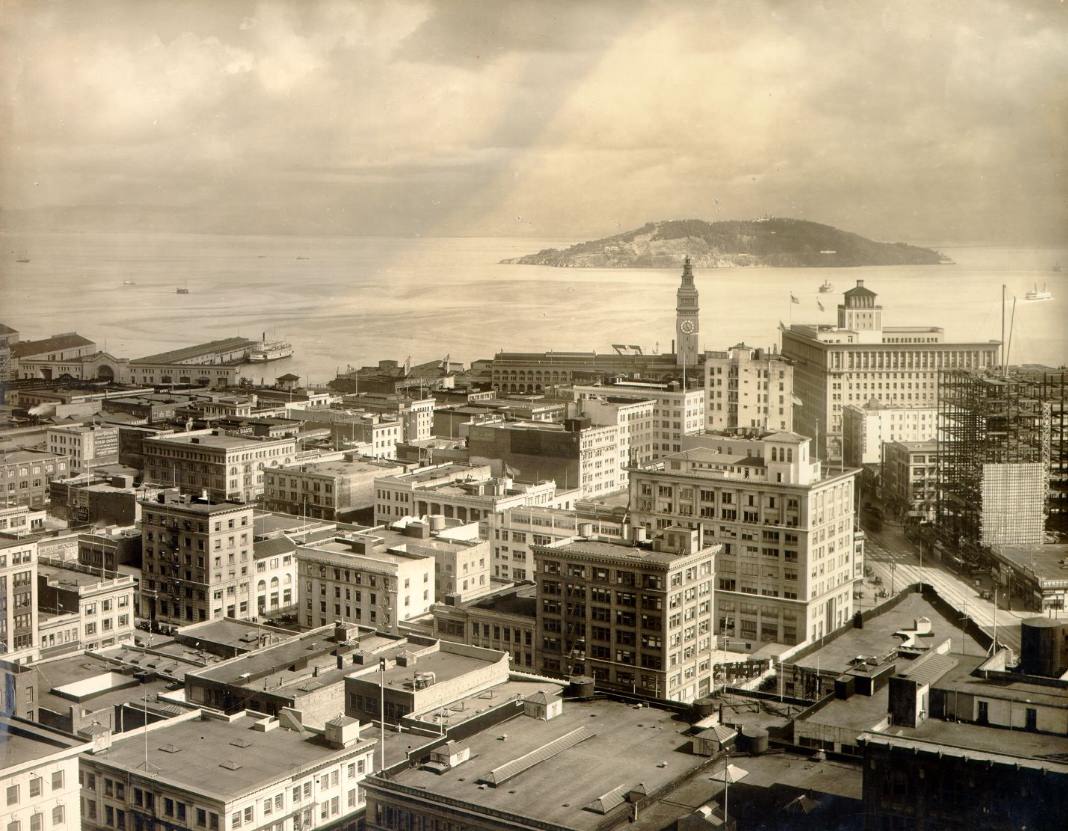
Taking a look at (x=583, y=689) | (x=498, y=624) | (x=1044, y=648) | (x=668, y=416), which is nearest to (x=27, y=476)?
(x=498, y=624)

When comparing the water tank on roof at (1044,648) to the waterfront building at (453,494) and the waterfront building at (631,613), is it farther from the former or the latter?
the waterfront building at (453,494)

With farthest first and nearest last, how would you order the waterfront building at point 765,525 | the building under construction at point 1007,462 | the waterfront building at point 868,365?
the waterfront building at point 868,365 → the building under construction at point 1007,462 → the waterfront building at point 765,525

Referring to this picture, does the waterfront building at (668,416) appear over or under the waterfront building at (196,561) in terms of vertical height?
over

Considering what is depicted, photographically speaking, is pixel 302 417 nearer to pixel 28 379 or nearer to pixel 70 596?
pixel 28 379

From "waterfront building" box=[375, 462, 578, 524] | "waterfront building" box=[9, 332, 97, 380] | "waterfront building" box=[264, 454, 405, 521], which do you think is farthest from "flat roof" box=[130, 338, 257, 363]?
"waterfront building" box=[375, 462, 578, 524]

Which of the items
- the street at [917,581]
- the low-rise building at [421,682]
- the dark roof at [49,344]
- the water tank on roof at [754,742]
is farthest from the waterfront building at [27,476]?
the water tank on roof at [754,742]
